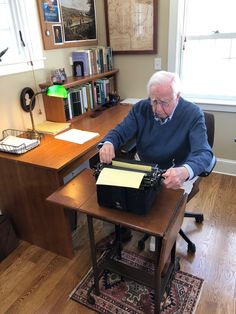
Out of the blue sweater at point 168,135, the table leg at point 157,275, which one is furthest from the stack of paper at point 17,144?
the table leg at point 157,275

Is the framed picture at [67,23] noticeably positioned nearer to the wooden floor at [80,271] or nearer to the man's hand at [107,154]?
the man's hand at [107,154]

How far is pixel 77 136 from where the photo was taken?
7.06 ft

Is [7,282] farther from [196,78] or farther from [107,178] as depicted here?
[196,78]

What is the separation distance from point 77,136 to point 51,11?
1.16m

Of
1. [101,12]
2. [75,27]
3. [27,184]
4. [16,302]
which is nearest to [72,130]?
[27,184]

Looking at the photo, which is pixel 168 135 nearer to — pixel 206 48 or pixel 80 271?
pixel 80 271

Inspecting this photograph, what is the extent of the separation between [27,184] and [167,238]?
3.59ft

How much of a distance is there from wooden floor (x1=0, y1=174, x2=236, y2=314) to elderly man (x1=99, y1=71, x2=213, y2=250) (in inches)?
30.0

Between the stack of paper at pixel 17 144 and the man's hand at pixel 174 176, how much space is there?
3.50 feet

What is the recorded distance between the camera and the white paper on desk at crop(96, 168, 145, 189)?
116 centimetres

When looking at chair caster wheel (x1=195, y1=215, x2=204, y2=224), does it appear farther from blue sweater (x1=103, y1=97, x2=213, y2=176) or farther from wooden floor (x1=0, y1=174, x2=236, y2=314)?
blue sweater (x1=103, y1=97, x2=213, y2=176)

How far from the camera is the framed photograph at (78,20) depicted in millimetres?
2527

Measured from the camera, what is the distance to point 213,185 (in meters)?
2.81

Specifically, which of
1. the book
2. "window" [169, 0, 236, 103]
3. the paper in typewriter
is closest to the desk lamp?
the book
